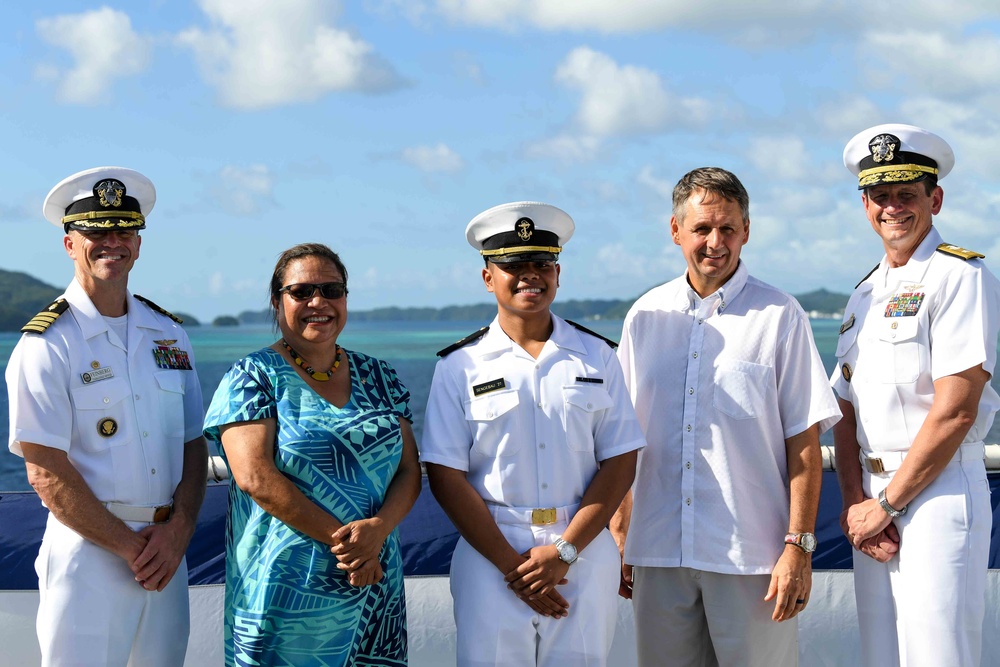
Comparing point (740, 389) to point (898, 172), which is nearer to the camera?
point (740, 389)

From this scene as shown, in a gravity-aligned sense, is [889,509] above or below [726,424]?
below

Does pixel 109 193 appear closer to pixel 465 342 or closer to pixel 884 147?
pixel 465 342

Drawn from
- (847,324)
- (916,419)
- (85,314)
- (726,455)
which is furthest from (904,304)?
(85,314)

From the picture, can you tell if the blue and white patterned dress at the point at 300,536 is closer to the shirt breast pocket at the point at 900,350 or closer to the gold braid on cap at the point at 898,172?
the shirt breast pocket at the point at 900,350

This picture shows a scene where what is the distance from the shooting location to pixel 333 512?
10.2 ft

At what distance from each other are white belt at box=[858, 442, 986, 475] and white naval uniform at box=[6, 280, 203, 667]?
235cm

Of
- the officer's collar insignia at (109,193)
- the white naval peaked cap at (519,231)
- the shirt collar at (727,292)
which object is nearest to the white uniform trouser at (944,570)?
the shirt collar at (727,292)

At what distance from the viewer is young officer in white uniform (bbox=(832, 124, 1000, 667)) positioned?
3338mm

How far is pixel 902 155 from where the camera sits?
143 inches

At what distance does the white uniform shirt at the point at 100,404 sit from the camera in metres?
3.23

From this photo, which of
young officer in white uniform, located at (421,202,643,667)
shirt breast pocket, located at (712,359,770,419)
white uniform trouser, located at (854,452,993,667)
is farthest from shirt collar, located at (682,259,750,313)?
white uniform trouser, located at (854,452,993,667)

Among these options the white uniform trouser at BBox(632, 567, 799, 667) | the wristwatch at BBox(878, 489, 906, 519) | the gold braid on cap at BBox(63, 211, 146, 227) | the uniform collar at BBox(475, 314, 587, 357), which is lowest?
the white uniform trouser at BBox(632, 567, 799, 667)

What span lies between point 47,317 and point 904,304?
2.83m

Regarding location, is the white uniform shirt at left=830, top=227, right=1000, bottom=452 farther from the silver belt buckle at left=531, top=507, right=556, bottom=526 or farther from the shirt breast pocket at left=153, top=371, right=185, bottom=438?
the shirt breast pocket at left=153, top=371, right=185, bottom=438
